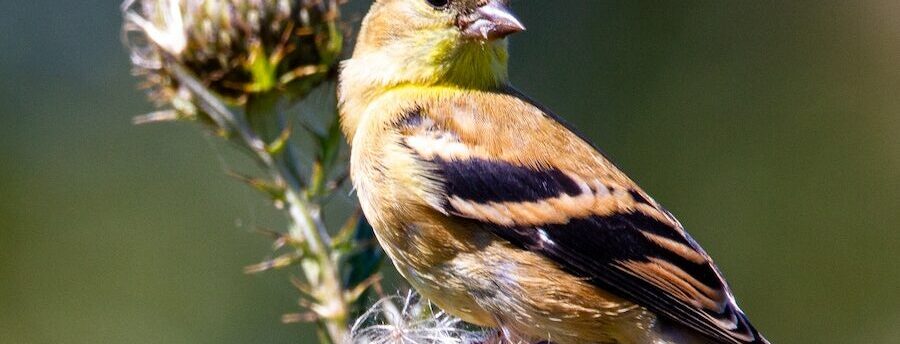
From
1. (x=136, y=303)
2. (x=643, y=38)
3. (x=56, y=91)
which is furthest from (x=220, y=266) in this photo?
(x=643, y=38)

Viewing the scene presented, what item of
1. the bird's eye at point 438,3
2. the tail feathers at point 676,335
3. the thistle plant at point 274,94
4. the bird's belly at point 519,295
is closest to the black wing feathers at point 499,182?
the bird's belly at point 519,295

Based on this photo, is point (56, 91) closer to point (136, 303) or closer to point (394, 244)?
point (136, 303)

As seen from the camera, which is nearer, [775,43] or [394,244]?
[394,244]

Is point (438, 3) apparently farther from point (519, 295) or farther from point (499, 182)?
point (519, 295)

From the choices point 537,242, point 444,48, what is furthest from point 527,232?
point 444,48

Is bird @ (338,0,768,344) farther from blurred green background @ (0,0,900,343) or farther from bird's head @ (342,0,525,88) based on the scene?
blurred green background @ (0,0,900,343)

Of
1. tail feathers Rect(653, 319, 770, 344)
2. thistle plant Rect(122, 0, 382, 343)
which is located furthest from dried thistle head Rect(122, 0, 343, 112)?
tail feathers Rect(653, 319, 770, 344)

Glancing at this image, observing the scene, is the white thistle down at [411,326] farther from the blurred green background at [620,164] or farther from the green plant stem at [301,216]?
the blurred green background at [620,164]
